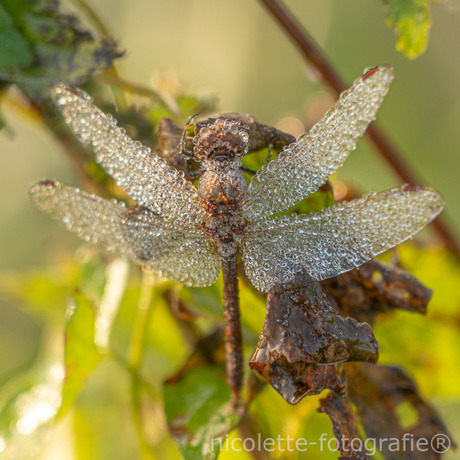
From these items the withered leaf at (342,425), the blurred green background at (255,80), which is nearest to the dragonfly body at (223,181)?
the withered leaf at (342,425)

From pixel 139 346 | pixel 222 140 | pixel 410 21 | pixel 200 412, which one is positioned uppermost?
pixel 410 21

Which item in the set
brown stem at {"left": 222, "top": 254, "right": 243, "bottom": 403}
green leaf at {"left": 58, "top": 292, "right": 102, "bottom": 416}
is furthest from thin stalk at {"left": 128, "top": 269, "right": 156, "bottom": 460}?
brown stem at {"left": 222, "top": 254, "right": 243, "bottom": 403}

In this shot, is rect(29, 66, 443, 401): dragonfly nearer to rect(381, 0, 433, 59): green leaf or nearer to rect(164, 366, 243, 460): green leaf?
rect(164, 366, 243, 460): green leaf

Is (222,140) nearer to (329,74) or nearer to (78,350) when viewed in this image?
(329,74)

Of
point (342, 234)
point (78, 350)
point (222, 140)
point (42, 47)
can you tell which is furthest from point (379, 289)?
point (42, 47)

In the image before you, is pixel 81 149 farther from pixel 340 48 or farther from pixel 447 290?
pixel 340 48

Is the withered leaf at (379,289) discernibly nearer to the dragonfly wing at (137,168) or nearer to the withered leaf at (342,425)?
the withered leaf at (342,425)
